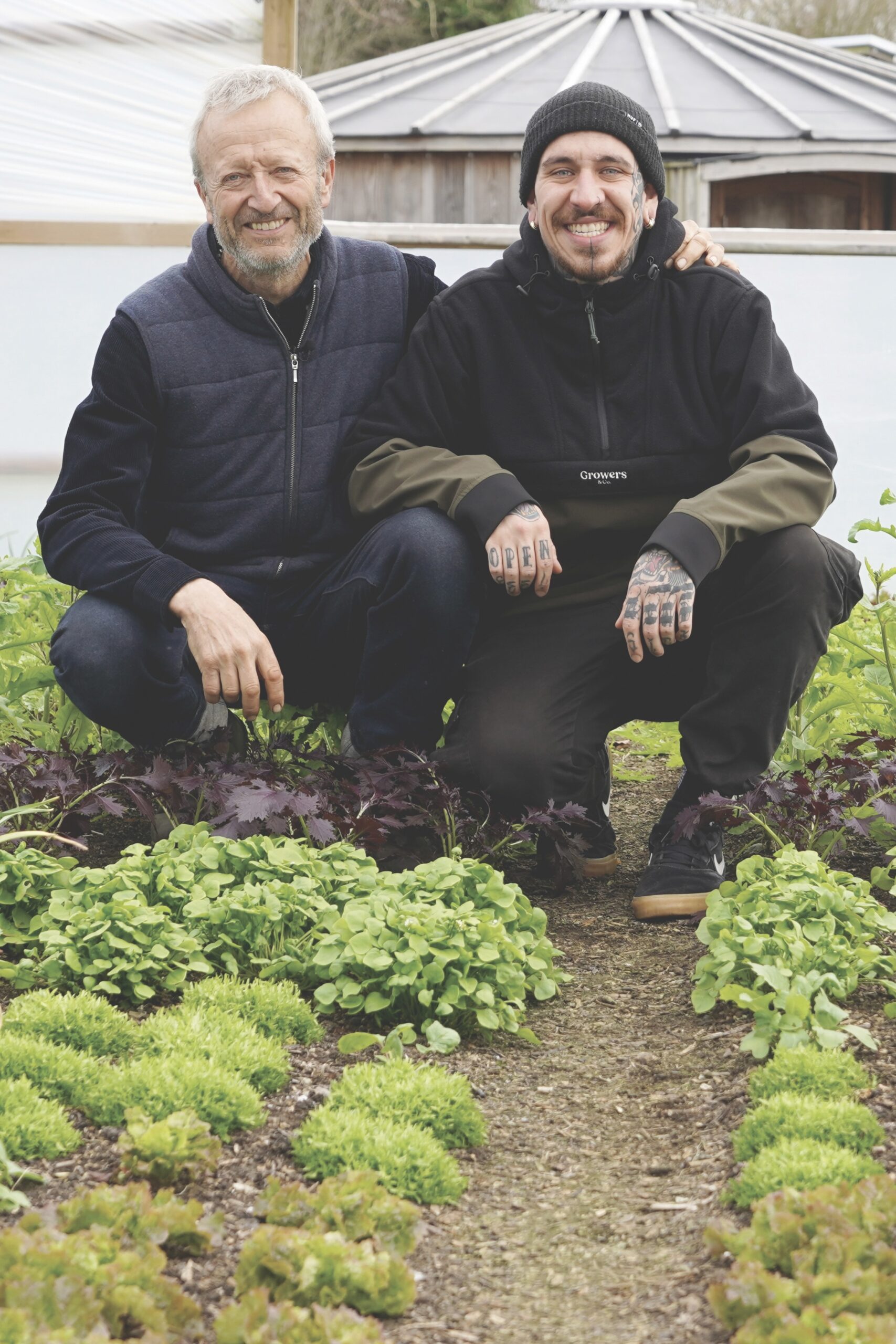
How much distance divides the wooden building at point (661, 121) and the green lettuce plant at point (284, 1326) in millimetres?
9171

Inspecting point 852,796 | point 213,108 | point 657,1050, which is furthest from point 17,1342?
point 213,108

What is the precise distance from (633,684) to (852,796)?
574 mm

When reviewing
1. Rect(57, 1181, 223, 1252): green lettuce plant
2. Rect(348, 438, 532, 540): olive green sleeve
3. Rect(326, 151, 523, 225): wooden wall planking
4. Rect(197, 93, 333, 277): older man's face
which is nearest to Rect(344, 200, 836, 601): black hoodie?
Rect(348, 438, 532, 540): olive green sleeve

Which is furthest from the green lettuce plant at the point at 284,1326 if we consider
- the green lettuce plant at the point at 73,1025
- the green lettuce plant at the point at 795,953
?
the green lettuce plant at the point at 795,953

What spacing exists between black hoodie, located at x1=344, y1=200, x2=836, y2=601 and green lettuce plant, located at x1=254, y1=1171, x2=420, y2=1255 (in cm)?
159

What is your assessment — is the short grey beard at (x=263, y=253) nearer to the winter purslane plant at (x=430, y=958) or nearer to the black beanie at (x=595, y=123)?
the black beanie at (x=595, y=123)

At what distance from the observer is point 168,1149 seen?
1.76 metres

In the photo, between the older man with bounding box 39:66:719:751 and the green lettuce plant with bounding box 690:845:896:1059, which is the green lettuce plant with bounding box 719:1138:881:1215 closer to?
the green lettuce plant with bounding box 690:845:896:1059

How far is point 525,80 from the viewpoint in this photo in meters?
10.8

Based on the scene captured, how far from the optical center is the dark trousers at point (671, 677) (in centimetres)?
288

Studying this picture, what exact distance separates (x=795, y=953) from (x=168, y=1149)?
1.03m

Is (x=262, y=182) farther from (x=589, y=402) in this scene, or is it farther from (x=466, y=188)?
(x=466, y=188)

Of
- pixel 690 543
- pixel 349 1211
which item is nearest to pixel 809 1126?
pixel 349 1211

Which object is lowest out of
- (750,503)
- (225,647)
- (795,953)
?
(795,953)
